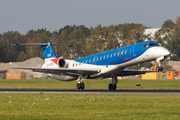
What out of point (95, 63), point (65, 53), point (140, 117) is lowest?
point (140, 117)

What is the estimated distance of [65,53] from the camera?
128 meters

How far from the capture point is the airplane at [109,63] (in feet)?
102

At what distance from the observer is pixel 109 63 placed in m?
33.7

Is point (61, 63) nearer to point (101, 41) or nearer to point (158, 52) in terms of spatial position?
point (158, 52)

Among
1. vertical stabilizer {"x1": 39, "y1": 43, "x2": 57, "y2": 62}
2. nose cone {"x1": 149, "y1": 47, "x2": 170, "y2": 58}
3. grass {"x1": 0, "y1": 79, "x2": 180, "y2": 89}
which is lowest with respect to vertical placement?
grass {"x1": 0, "y1": 79, "x2": 180, "y2": 89}

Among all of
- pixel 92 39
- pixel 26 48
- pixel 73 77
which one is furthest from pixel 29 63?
pixel 73 77

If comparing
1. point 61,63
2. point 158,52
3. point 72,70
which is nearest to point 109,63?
point 72,70

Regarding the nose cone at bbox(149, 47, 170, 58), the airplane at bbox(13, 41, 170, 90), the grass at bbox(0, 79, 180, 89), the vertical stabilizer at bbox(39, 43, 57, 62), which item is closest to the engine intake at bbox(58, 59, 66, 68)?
the airplane at bbox(13, 41, 170, 90)

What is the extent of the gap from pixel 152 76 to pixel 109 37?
3756cm

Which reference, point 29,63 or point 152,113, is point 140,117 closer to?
point 152,113

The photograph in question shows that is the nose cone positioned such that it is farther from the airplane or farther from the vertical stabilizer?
the vertical stabilizer

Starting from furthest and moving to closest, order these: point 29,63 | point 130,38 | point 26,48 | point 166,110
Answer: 1. point 26,48
2. point 130,38
3. point 29,63
4. point 166,110

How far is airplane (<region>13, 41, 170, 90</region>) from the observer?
31.0 metres

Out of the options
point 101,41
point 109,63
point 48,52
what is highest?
point 101,41
